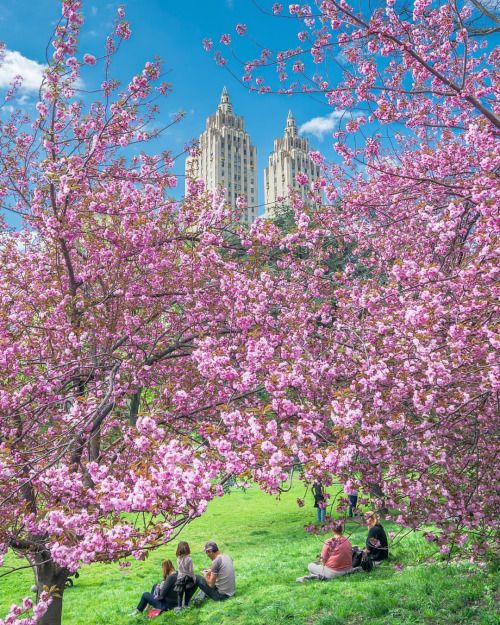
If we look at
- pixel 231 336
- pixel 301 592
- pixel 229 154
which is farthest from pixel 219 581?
pixel 229 154

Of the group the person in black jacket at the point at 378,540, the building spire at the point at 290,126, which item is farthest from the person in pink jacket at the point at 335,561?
the building spire at the point at 290,126

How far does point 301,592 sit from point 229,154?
12043 centimetres

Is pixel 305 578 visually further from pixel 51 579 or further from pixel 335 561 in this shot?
pixel 51 579

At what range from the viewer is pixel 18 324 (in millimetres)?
7613

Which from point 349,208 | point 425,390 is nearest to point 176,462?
point 425,390

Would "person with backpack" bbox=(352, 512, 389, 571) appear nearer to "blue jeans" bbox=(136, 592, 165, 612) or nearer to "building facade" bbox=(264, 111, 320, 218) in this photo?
"blue jeans" bbox=(136, 592, 165, 612)

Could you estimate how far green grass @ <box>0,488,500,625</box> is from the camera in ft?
22.7

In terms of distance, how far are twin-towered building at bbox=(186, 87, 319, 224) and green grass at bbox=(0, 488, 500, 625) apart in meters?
106

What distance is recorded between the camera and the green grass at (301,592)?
6.91 meters

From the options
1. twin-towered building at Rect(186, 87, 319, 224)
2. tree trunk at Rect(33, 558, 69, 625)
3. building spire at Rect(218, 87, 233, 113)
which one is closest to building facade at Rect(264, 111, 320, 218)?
twin-towered building at Rect(186, 87, 319, 224)

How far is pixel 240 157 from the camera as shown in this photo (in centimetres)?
12362

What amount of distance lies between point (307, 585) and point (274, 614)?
1614 mm

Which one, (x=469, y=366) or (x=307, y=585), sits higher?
(x=469, y=366)

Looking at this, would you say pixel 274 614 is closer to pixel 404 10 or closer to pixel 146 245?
pixel 146 245
